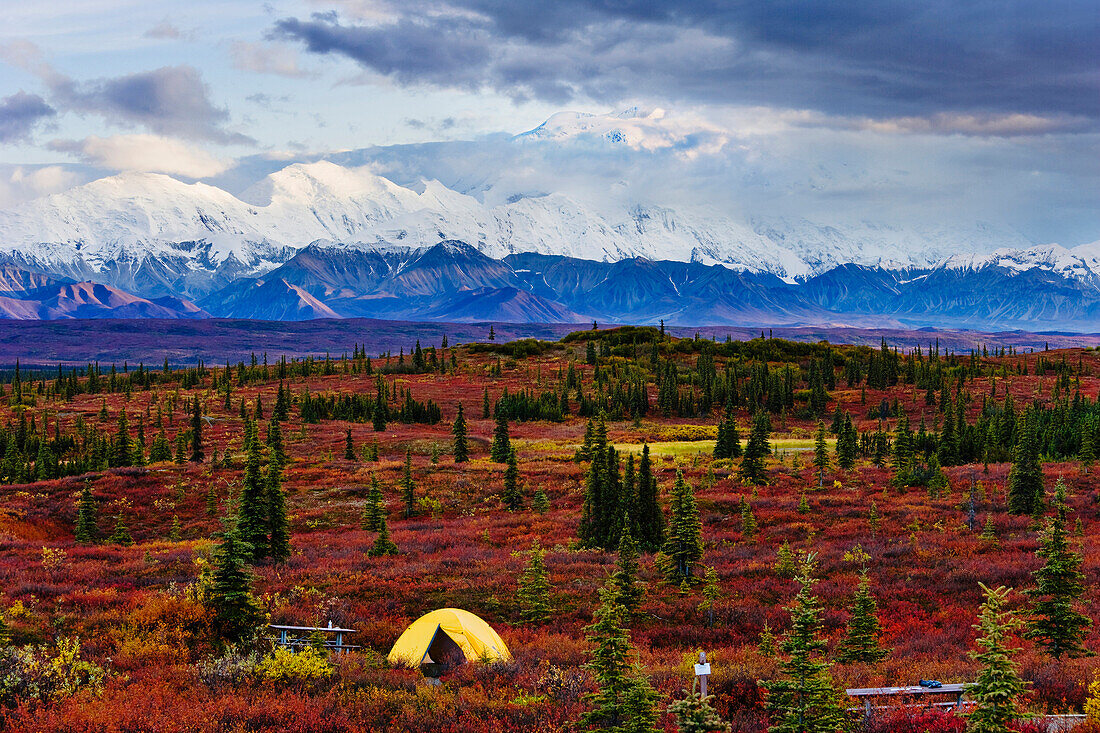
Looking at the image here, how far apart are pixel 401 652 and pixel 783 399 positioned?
123896 millimetres

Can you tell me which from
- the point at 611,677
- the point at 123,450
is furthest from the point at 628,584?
the point at 123,450

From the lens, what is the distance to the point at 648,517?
118 feet

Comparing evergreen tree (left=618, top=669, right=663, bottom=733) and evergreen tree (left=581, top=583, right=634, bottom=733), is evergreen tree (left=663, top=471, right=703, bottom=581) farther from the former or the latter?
evergreen tree (left=618, top=669, right=663, bottom=733)

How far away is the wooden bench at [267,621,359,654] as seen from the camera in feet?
60.9

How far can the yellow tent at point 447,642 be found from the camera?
1917 centimetres

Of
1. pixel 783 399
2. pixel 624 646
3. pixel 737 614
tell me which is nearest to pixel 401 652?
pixel 624 646

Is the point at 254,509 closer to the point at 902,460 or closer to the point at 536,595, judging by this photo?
the point at 536,595

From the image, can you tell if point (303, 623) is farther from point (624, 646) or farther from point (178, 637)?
point (624, 646)

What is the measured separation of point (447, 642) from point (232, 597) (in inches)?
Answer: 216

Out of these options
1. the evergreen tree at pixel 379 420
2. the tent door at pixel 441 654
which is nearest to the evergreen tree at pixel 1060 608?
the tent door at pixel 441 654

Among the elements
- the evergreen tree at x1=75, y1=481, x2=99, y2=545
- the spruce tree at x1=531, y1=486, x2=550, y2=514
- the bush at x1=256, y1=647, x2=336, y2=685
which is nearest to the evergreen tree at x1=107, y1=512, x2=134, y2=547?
the evergreen tree at x1=75, y1=481, x2=99, y2=545

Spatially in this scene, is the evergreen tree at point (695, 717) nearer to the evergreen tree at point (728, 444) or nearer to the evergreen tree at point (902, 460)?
the evergreen tree at point (902, 460)

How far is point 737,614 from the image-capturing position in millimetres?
23594

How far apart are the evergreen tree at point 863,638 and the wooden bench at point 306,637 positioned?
482 inches
